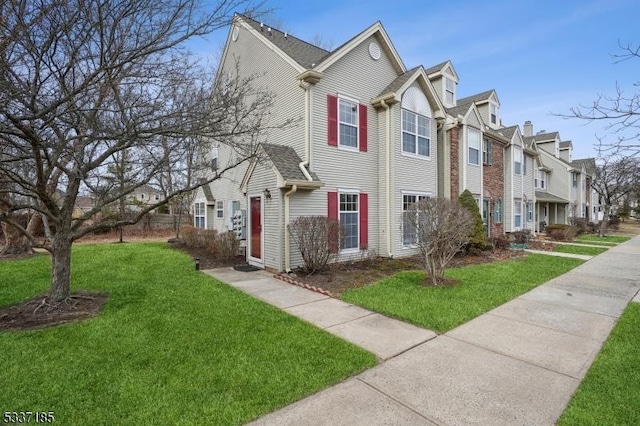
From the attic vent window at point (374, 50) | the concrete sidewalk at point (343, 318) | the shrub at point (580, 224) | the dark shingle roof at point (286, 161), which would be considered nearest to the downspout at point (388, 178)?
the attic vent window at point (374, 50)

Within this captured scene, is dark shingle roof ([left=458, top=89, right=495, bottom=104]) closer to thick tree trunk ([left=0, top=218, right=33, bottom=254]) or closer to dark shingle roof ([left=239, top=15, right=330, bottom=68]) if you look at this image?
dark shingle roof ([left=239, top=15, right=330, bottom=68])

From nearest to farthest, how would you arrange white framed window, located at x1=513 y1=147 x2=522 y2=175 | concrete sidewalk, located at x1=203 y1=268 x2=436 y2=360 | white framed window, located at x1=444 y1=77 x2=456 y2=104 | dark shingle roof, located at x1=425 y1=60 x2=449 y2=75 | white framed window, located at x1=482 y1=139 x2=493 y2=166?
concrete sidewalk, located at x1=203 y1=268 x2=436 y2=360 < dark shingle roof, located at x1=425 y1=60 x2=449 y2=75 < white framed window, located at x1=444 y1=77 x2=456 y2=104 < white framed window, located at x1=482 y1=139 x2=493 y2=166 < white framed window, located at x1=513 y1=147 x2=522 y2=175

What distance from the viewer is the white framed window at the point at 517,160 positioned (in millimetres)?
20270

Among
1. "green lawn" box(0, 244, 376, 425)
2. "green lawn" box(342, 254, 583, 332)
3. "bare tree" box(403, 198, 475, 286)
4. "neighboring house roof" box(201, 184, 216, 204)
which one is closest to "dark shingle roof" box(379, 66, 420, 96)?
"bare tree" box(403, 198, 475, 286)

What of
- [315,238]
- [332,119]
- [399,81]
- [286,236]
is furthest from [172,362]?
[399,81]

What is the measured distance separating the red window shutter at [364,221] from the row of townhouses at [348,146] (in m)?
0.04

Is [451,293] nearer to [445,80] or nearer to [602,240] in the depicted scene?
[445,80]

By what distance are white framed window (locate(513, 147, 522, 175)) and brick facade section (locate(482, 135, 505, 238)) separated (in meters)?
1.32

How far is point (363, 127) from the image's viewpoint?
11836 millimetres

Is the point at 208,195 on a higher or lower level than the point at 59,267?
higher

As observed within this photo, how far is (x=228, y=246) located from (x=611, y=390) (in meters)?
11.0

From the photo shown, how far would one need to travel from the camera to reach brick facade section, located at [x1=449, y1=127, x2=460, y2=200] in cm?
1535

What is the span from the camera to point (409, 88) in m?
12.7

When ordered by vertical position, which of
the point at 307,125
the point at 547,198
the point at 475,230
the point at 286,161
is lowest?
the point at 475,230
